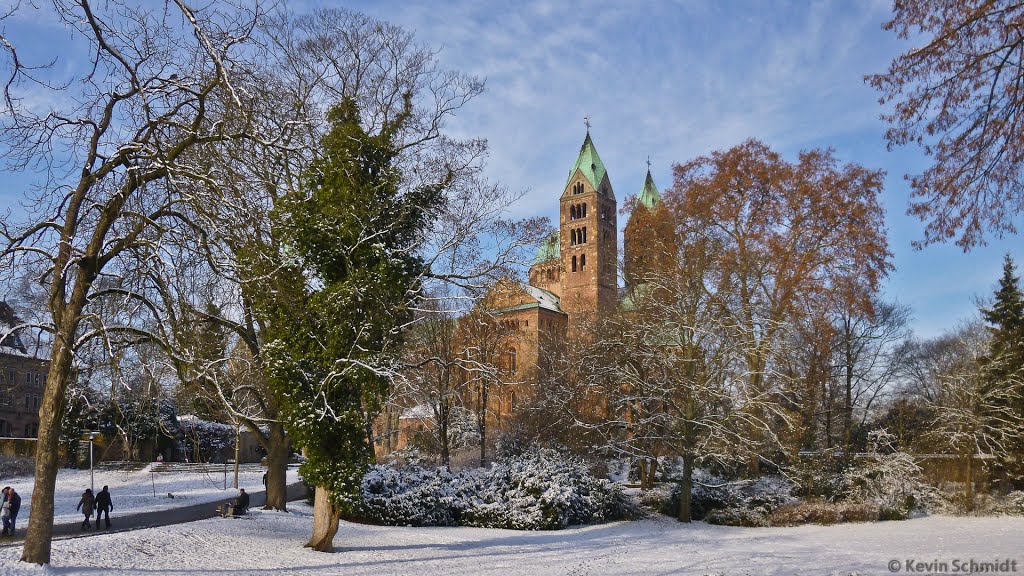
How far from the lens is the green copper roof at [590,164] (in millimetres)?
82531

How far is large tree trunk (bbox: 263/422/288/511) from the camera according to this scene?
2081 centimetres

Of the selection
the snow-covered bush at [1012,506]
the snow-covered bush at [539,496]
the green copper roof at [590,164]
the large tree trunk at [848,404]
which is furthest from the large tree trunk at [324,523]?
the green copper roof at [590,164]

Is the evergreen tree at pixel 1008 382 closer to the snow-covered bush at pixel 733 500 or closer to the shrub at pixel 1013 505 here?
the shrub at pixel 1013 505

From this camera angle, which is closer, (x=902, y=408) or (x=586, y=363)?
(x=586, y=363)

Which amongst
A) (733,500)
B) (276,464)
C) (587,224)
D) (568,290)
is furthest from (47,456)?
(587,224)

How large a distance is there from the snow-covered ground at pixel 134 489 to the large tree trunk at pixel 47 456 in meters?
10.3

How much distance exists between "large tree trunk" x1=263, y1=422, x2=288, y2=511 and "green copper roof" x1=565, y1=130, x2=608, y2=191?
64272 mm

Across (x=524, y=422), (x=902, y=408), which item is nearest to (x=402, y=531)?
(x=524, y=422)

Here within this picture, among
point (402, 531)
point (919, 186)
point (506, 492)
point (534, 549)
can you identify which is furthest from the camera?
point (506, 492)

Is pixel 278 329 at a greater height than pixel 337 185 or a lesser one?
lesser

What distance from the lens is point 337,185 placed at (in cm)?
1583

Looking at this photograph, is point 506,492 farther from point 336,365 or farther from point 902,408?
point 902,408

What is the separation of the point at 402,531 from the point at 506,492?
14.5 feet

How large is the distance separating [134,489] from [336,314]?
839 inches
